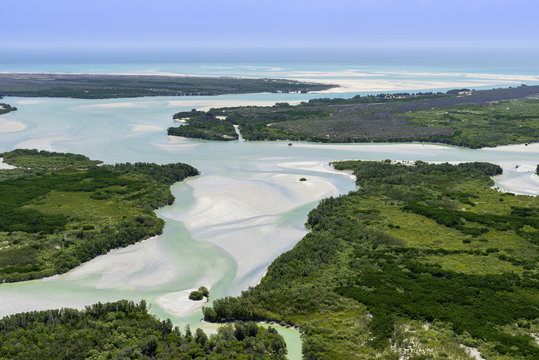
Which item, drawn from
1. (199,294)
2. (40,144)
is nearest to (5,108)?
(40,144)

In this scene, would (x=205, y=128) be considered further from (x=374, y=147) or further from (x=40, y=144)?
(x=374, y=147)

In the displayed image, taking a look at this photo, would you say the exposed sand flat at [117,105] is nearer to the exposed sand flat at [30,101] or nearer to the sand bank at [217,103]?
the sand bank at [217,103]

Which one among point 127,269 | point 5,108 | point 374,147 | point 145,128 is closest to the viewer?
point 127,269

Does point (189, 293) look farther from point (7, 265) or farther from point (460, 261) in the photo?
point (460, 261)

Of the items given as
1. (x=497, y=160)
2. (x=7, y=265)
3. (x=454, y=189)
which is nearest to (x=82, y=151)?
(x=7, y=265)

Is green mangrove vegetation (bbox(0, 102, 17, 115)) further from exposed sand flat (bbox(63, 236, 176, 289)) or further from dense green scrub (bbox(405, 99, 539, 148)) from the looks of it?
dense green scrub (bbox(405, 99, 539, 148))

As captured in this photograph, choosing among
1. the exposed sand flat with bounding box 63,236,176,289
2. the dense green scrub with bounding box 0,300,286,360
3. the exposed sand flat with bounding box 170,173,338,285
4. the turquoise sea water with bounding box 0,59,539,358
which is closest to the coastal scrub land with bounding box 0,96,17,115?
the turquoise sea water with bounding box 0,59,539,358

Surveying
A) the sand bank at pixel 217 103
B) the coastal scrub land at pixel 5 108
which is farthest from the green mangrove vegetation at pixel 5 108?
the sand bank at pixel 217 103
